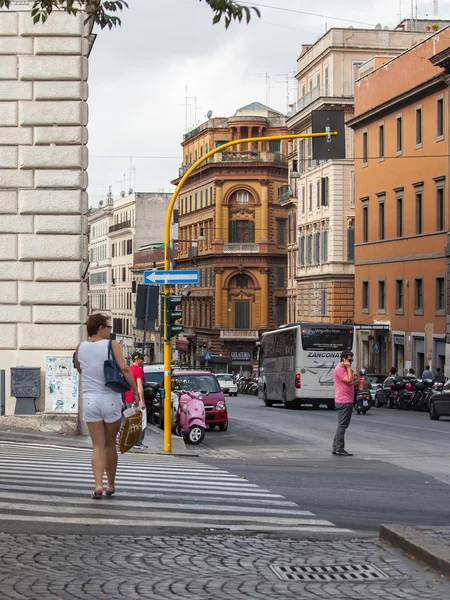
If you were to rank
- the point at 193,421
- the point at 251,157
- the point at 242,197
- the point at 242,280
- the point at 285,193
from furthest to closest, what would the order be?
1. the point at 242,197
2. the point at 242,280
3. the point at 251,157
4. the point at 285,193
5. the point at 193,421

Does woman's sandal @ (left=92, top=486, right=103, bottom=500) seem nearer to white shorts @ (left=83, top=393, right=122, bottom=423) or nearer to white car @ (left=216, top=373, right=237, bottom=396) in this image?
white shorts @ (left=83, top=393, right=122, bottom=423)

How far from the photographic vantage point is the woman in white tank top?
1132 cm

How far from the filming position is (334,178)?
248ft

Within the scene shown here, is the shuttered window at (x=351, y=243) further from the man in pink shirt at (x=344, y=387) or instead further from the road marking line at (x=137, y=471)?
the road marking line at (x=137, y=471)

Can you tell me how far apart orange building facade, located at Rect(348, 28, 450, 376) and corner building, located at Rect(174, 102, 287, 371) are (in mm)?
34293

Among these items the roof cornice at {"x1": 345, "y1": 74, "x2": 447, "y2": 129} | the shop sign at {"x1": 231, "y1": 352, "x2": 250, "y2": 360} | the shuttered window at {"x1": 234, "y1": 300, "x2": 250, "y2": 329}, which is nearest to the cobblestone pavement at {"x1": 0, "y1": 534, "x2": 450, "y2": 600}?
the roof cornice at {"x1": 345, "y1": 74, "x2": 447, "y2": 129}

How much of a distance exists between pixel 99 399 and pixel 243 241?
9597 cm

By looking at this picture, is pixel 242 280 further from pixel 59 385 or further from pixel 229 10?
pixel 229 10

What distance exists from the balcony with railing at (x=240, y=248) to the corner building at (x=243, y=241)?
3.4 inches

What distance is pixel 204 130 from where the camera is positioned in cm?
11006

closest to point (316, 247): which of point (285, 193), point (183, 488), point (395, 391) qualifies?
point (285, 193)

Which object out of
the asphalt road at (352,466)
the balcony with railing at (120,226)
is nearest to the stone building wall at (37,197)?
the asphalt road at (352,466)

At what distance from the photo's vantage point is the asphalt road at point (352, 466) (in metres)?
12.0

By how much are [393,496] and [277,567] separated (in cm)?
520
